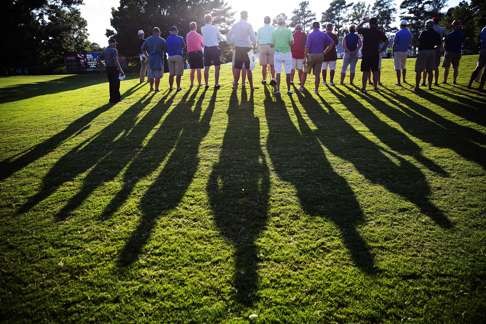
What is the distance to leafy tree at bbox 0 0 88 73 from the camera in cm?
4388

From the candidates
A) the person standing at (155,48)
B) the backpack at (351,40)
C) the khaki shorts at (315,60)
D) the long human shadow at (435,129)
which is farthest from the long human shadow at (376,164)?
the person standing at (155,48)

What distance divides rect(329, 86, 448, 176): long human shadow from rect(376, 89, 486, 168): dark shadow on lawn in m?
0.36

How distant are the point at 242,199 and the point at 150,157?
239 cm

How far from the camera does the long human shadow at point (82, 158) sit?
4493 mm

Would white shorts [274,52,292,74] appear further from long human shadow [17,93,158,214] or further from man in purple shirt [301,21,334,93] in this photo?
long human shadow [17,93,158,214]

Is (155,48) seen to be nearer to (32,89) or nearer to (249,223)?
(249,223)

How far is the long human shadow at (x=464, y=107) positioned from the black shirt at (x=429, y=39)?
174 centimetres

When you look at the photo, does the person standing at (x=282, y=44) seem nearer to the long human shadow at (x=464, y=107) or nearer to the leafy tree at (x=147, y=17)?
the long human shadow at (x=464, y=107)

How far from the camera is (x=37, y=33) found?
48000mm

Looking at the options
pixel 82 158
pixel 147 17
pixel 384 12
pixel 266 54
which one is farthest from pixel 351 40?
pixel 384 12

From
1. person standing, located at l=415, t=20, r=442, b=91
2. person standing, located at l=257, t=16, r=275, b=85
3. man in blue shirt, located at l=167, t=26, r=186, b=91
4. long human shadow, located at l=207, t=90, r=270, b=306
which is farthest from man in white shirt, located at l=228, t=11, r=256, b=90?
person standing, located at l=415, t=20, r=442, b=91

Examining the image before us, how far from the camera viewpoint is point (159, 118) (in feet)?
27.5

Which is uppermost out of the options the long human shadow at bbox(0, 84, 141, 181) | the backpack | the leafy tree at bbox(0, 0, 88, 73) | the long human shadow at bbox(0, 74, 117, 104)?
the leafy tree at bbox(0, 0, 88, 73)

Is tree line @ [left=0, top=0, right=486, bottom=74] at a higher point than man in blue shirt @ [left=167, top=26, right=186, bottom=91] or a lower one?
higher
